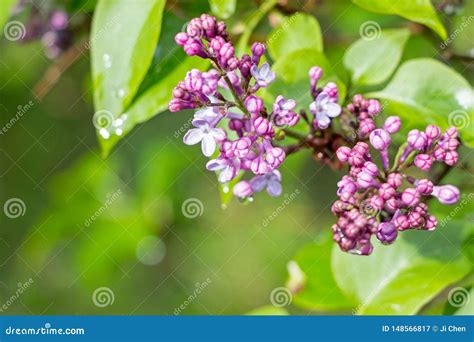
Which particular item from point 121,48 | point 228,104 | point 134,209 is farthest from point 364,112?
point 134,209

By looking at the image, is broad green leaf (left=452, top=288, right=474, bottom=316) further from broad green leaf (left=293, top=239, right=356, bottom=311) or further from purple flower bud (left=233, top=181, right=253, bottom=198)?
purple flower bud (left=233, top=181, right=253, bottom=198)

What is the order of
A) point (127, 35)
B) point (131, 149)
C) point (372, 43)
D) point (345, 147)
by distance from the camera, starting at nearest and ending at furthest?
point (345, 147)
point (127, 35)
point (372, 43)
point (131, 149)

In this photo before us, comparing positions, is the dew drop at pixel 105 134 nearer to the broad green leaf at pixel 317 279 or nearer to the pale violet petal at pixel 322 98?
the pale violet petal at pixel 322 98

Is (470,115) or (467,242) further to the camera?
(467,242)

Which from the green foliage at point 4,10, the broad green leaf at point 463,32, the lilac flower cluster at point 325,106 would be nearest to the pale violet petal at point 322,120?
the lilac flower cluster at point 325,106

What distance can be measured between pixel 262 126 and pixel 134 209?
176 cm

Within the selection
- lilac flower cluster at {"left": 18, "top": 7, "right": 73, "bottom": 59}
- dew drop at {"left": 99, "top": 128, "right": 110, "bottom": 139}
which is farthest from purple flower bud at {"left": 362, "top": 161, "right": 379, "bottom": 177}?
lilac flower cluster at {"left": 18, "top": 7, "right": 73, "bottom": 59}

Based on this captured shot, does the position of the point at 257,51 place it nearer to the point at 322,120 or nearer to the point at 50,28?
Result: the point at 322,120

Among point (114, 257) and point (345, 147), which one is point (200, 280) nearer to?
point (114, 257)

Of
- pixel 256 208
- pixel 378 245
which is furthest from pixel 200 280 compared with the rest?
pixel 378 245

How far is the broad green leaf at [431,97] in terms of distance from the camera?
233cm

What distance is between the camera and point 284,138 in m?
2.28

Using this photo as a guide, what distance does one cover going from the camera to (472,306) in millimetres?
2451

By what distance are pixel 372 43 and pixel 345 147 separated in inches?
21.8
